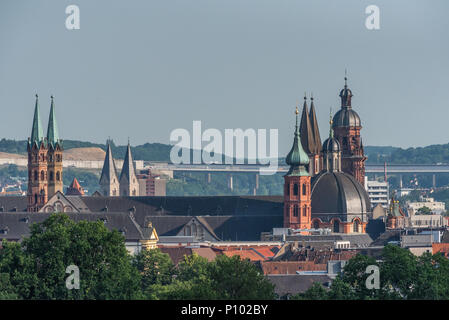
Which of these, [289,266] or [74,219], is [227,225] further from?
[289,266]

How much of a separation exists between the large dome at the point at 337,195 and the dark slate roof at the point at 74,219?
23.4 m

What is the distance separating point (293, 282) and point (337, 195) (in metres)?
71.4

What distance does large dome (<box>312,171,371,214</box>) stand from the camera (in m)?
192

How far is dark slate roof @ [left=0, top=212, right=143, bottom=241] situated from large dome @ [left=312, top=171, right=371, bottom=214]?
76.7 ft

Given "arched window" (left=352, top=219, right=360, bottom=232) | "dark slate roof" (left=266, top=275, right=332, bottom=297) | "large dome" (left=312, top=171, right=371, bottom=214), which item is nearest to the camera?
"dark slate roof" (left=266, top=275, right=332, bottom=297)

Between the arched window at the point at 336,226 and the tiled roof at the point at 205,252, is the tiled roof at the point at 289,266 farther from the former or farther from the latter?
the arched window at the point at 336,226

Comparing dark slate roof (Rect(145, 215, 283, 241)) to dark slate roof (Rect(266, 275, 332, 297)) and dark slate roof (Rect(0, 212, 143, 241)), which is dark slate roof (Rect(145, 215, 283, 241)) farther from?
dark slate roof (Rect(266, 275, 332, 297))

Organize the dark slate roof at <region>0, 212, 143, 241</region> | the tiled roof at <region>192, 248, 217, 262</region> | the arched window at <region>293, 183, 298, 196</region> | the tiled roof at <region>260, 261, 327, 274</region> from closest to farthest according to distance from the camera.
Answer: the tiled roof at <region>260, 261, 327, 274</region>, the tiled roof at <region>192, 248, 217, 262</region>, the dark slate roof at <region>0, 212, 143, 241</region>, the arched window at <region>293, 183, 298, 196</region>

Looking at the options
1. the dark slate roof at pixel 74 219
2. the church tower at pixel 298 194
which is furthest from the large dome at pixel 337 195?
the dark slate roof at pixel 74 219

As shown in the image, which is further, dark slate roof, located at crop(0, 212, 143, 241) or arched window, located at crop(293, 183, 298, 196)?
arched window, located at crop(293, 183, 298, 196)

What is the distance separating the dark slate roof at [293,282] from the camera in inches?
4643

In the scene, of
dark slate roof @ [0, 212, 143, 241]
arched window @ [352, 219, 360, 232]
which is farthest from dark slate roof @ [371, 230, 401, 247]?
dark slate roof @ [0, 212, 143, 241]
